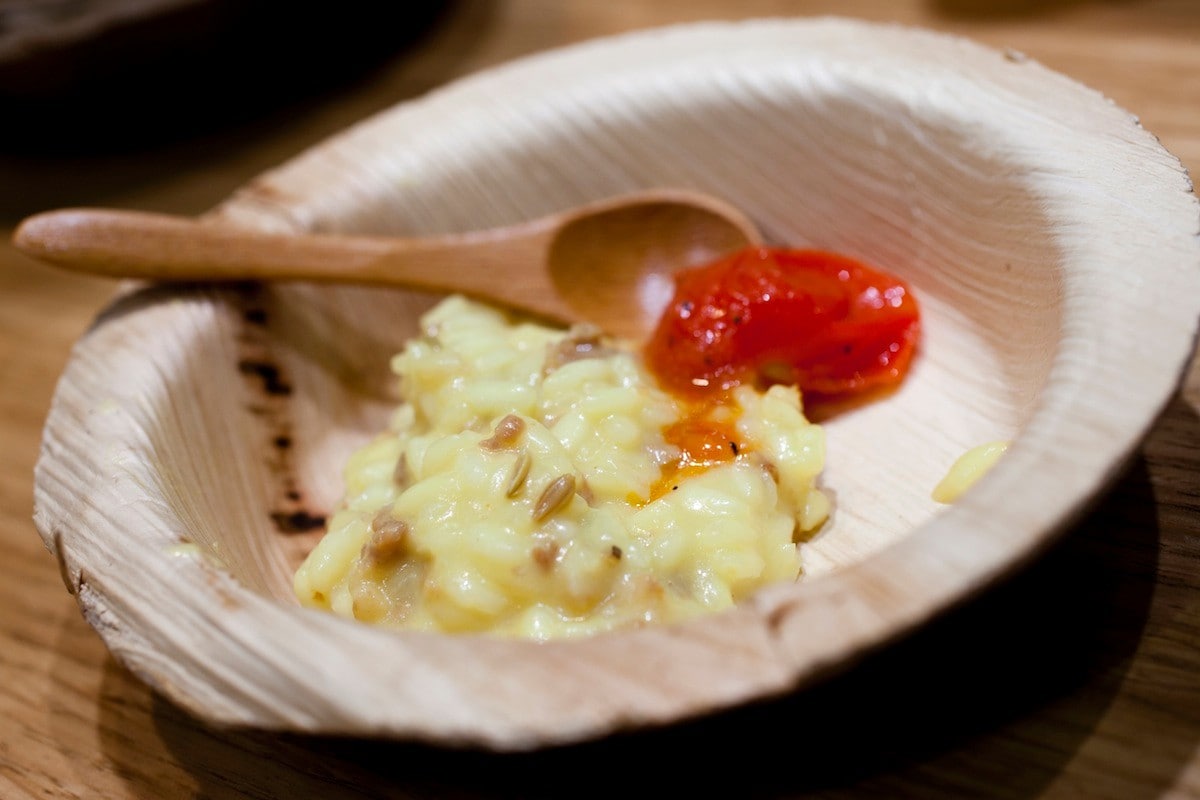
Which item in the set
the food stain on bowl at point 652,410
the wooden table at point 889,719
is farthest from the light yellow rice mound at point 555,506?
the wooden table at point 889,719

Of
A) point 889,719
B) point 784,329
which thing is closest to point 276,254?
point 784,329

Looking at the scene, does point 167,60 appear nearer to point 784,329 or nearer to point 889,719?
point 784,329

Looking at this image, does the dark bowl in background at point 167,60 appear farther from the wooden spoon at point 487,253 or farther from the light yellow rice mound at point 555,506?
the light yellow rice mound at point 555,506

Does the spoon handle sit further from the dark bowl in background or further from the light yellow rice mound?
the dark bowl in background

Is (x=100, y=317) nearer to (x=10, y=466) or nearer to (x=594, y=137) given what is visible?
(x=10, y=466)

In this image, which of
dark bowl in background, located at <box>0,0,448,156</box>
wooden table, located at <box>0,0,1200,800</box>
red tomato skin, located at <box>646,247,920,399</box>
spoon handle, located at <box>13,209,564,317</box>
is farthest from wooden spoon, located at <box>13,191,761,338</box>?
dark bowl in background, located at <box>0,0,448,156</box>

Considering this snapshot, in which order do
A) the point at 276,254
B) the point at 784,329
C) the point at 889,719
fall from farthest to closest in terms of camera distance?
the point at 276,254
the point at 784,329
the point at 889,719
